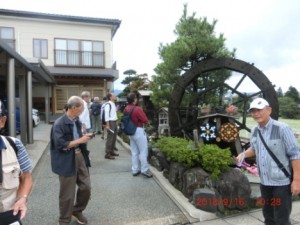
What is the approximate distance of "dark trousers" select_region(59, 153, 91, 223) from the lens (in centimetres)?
365

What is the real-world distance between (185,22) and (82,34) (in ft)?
39.7

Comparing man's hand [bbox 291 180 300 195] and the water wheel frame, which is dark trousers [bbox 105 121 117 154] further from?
man's hand [bbox 291 180 300 195]

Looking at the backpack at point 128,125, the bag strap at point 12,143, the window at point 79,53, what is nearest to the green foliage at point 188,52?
the backpack at point 128,125

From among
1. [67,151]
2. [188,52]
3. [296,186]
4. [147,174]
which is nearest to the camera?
[296,186]

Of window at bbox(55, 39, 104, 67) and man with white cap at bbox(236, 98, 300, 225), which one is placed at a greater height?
window at bbox(55, 39, 104, 67)

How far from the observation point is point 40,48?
19.8 meters

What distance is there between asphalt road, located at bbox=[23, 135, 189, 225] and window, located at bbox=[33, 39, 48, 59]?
14705 millimetres

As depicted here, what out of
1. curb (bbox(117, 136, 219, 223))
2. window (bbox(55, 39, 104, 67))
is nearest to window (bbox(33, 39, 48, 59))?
window (bbox(55, 39, 104, 67))

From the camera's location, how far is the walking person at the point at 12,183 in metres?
1.93

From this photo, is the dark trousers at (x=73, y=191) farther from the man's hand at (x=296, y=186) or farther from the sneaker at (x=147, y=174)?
the man's hand at (x=296, y=186)

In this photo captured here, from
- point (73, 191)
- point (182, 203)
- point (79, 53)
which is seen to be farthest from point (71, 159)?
point (79, 53)

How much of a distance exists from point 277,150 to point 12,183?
8.37ft

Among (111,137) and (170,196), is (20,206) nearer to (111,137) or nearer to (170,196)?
(170,196)

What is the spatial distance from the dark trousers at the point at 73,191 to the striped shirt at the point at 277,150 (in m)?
2.24
